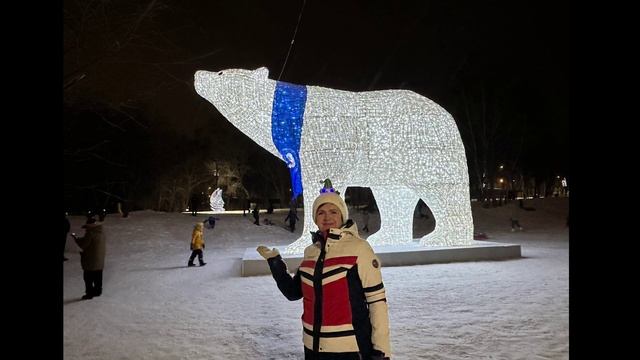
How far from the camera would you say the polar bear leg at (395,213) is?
8.55m

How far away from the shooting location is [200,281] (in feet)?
23.0

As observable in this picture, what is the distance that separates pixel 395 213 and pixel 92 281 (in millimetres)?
4770

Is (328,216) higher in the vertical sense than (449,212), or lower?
higher

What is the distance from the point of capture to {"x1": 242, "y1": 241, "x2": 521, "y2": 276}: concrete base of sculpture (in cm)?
723

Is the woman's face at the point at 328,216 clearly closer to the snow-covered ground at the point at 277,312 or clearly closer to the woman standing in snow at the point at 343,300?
the woman standing in snow at the point at 343,300

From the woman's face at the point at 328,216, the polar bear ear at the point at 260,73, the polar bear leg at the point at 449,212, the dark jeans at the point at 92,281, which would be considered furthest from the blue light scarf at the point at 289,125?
the woman's face at the point at 328,216

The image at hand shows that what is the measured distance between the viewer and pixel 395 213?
874 cm

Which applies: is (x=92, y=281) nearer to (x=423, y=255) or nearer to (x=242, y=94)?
(x=242, y=94)

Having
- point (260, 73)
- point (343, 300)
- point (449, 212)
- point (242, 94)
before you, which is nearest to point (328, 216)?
point (343, 300)

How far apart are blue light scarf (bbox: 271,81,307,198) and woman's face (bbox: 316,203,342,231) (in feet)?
17.0

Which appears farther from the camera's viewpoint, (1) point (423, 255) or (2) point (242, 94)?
(1) point (423, 255)
